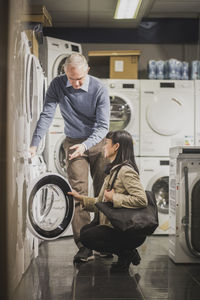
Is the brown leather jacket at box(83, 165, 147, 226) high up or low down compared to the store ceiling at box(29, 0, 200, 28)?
down

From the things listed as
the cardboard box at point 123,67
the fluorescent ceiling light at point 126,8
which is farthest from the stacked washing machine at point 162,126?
the fluorescent ceiling light at point 126,8

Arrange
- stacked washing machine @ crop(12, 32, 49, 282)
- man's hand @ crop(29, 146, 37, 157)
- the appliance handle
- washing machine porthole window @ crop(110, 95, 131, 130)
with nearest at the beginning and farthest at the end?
stacked washing machine @ crop(12, 32, 49, 282) < man's hand @ crop(29, 146, 37, 157) < the appliance handle < washing machine porthole window @ crop(110, 95, 131, 130)

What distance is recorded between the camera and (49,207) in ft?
9.22

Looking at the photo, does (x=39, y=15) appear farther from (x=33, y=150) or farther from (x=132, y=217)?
(x=132, y=217)

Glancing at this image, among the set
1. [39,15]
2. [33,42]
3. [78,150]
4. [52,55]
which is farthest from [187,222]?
[39,15]

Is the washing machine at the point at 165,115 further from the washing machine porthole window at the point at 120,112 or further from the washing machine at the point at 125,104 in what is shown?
the washing machine porthole window at the point at 120,112

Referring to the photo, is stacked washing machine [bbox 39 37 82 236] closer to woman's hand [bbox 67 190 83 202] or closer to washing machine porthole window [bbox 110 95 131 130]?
woman's hand [bbox 67 190 83 202]

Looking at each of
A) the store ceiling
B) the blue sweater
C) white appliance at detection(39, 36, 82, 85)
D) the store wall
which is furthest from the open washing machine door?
the store wall

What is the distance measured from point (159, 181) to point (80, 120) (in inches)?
74.1

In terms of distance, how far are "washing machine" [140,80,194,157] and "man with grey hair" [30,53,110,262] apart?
159 centimetres

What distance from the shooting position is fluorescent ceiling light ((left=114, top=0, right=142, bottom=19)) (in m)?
3.37

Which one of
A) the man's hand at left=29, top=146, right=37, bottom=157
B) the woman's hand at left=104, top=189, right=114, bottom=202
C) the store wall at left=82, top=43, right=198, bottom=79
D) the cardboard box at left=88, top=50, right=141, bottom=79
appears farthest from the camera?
the store wall at left=82, top=43, right=198, bottom=79

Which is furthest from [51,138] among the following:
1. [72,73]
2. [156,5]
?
[156,5]

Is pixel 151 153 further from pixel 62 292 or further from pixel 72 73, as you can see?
pixel 62 292
